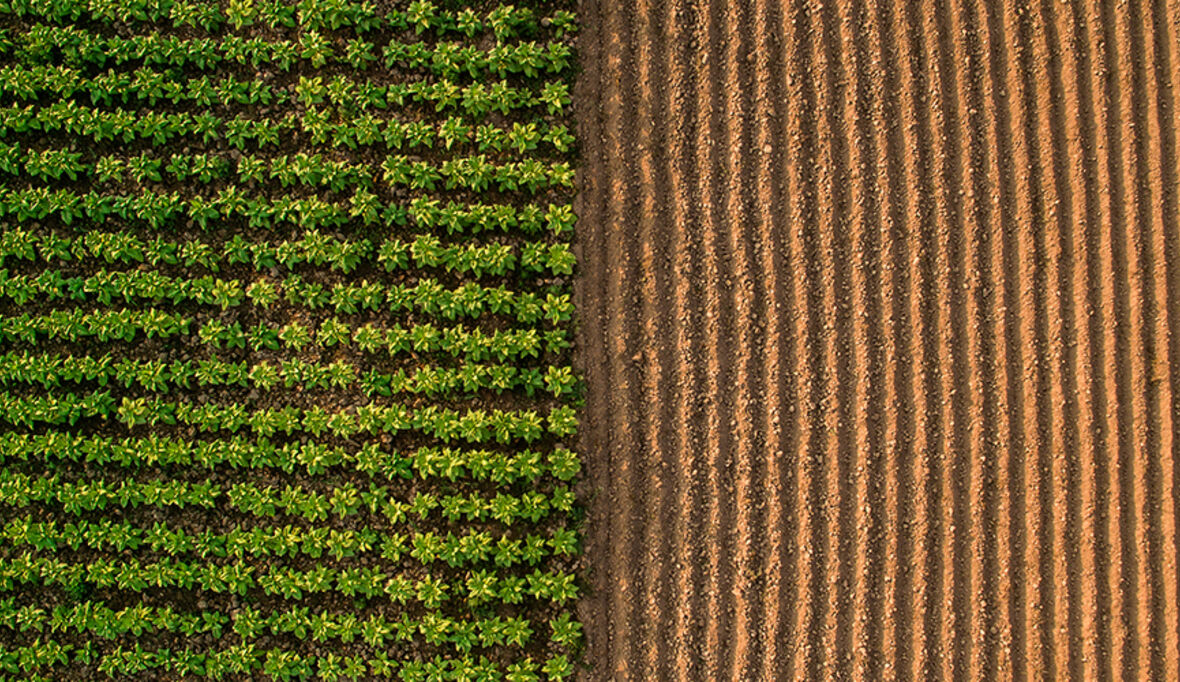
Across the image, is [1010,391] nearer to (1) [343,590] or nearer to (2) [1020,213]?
(2) [1020,213]

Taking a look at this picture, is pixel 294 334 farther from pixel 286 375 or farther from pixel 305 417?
pixel 305 417

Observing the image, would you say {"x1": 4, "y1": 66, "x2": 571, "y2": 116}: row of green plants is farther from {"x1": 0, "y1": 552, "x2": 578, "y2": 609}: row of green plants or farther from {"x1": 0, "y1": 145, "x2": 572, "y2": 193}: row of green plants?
{"x1": 0, "y1": 552, "x2": 578, "y2": 609}: row of green plants

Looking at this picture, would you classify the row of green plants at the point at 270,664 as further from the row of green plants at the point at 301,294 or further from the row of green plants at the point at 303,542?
the row of green plants at the point at 301,294

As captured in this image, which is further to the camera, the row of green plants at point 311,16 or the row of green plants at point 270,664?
the row of green plants at point 311,16

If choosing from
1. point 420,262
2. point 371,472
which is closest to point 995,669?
point 371,472

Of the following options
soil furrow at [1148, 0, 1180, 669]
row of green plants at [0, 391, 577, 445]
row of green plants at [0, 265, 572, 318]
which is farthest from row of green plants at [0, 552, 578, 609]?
soil furrow at [1148, 0, 1180, 669]

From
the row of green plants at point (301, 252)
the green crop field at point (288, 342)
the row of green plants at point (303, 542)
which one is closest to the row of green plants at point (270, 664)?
the green crop field at point (288, 342)

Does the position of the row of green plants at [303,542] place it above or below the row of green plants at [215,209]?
below
